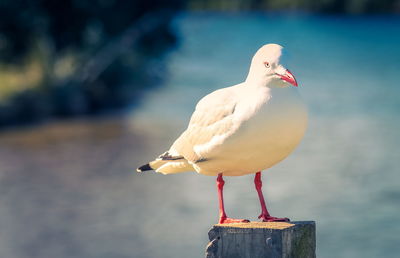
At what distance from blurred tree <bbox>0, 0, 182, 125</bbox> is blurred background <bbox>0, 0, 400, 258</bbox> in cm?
5

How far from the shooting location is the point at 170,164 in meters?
5.14

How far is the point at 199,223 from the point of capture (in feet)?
50.9

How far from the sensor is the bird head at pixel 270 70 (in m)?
4.43

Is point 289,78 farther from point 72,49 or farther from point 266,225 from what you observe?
point 72,49

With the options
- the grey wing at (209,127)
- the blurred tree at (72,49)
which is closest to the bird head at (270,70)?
the grey wing at (209,127)

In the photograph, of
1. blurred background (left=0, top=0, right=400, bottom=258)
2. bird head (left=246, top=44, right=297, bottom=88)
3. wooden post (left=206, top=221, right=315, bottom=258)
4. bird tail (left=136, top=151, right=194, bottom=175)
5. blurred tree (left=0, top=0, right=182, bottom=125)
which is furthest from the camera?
blurred tree (left=0, top=0, right=182, bottom=125)

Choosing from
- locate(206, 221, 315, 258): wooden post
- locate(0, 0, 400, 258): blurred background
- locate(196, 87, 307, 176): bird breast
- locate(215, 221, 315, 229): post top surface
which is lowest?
locate(206, 221, 315, 258): wooden post

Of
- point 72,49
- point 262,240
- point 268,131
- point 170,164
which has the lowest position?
point 262,240

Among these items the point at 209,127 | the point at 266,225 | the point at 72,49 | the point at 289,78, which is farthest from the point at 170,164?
the point at 72,49

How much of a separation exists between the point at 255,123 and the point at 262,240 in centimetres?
60

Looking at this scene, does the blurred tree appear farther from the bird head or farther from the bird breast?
the bird breast

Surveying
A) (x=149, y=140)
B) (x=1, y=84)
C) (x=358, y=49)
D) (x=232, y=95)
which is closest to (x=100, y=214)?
(x=149, y=140)

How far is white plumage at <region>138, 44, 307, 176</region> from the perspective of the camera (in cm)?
434

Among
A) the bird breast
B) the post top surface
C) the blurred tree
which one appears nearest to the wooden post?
the post top surface
